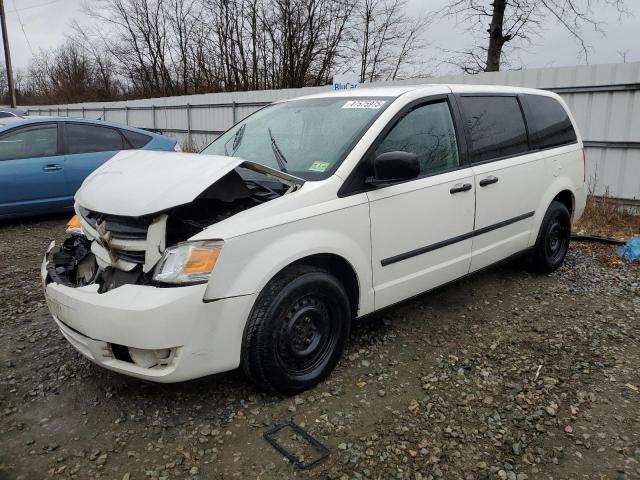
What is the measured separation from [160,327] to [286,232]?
2.60 ft

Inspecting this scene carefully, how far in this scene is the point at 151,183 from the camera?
262cm

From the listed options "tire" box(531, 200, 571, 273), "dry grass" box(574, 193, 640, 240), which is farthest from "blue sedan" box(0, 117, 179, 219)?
"dry grass" box(574, 193, 640, 240)

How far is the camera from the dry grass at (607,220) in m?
6.65

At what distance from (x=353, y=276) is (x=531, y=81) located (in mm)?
6450

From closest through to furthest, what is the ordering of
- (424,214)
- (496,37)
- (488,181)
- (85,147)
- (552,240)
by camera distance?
(424,214) < (488,181) < (552,240) < (85,147) < (496,37)

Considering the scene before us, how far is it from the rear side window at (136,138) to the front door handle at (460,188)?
5.71m

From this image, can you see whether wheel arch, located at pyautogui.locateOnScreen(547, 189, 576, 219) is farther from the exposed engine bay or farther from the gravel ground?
the exposed engine bay

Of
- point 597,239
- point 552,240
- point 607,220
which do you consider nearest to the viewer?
point 552,240

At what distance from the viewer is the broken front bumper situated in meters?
2.29

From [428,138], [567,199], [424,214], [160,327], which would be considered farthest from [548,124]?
[160,327]

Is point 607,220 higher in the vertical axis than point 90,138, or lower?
lower

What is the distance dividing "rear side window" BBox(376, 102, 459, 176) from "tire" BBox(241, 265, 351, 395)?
3.25ft

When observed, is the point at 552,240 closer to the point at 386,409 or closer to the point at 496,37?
the point at 386,409

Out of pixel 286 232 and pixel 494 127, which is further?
pixel 494 127
